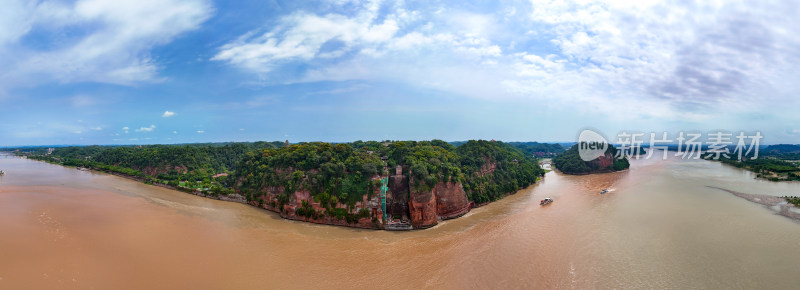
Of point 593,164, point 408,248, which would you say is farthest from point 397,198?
point 593,164

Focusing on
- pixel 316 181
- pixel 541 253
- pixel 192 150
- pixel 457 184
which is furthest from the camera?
pixel 192 150

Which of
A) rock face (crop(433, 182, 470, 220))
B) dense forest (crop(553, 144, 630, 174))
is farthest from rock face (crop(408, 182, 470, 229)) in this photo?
dense forest (crop(553, 144, 630, 174))

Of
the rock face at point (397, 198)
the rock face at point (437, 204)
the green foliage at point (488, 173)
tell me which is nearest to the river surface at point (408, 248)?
the rock face at point (437, 204)

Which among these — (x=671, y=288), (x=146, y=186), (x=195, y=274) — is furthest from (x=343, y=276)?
(x=146, y=186)

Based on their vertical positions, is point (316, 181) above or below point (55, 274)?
above

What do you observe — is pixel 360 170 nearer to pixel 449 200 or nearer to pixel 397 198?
pixel 397 198

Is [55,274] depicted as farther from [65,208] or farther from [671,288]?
[671,288]

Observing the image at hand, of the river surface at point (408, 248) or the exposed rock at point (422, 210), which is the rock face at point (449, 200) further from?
the exposed rock at point (422, 210)
